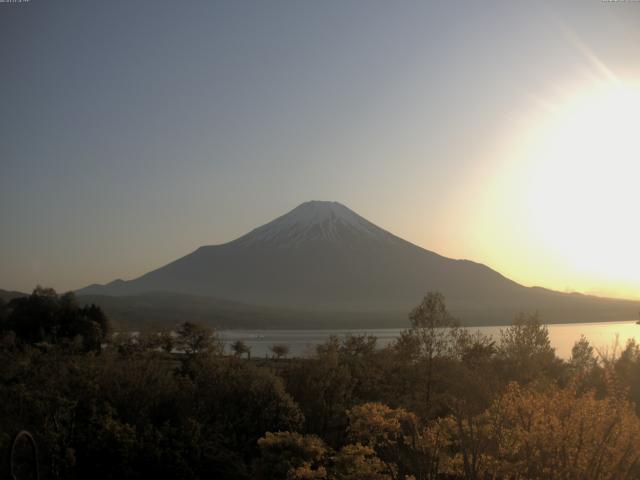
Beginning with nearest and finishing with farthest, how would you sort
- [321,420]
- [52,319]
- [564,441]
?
[564,441]
[321,420]
[52,319]

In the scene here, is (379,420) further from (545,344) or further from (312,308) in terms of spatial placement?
(312,308)

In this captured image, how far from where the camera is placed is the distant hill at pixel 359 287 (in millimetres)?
149250

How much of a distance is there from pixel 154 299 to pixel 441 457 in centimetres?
13981

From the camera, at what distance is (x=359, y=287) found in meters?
176

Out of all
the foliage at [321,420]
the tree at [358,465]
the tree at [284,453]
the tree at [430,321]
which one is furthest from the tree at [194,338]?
the tree at [358,465]

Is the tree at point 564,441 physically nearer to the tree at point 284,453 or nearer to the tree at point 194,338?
the tree at point 284,453

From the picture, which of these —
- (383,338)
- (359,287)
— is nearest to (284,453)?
(383,338)

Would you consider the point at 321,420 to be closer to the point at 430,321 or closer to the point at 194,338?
the point at 430,321

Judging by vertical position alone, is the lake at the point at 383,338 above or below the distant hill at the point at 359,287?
below

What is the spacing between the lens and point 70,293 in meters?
45.3

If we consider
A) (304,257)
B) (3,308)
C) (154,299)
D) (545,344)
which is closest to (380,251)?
(304,257)

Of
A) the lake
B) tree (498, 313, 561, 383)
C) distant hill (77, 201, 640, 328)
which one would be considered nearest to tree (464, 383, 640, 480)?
tree (498, 313, 561, 383)

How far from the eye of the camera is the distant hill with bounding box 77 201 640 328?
149250mm

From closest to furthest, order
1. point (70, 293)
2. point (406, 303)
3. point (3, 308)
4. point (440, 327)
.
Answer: point (440, 327) < point (70, 293) < point (3, 308) < point (406, 303)
